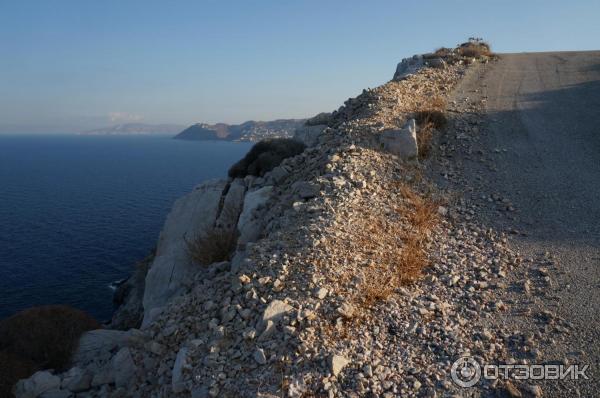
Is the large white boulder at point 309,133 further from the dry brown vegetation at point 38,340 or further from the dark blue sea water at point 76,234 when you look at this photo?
the dark blue sea water at point 76,234

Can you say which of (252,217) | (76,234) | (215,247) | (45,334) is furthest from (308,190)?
(76,234)

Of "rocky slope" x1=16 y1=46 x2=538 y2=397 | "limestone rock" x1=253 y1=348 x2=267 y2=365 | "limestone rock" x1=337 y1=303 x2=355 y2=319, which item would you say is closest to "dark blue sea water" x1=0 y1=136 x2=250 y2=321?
"rocky slope" x1=16 y1=46 x2=538 y2=397

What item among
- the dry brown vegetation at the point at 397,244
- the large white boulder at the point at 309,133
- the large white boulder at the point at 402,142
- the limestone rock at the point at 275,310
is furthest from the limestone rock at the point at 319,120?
the limestone rock at the point at 275,310

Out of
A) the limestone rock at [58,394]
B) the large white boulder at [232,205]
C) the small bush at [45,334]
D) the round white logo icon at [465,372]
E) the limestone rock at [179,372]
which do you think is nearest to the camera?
the round white logo icon at [465,372]

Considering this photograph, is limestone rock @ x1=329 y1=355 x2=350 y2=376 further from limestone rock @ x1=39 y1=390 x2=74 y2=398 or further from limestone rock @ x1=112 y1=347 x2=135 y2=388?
limestone rock @ x1=39 y1=390 x2=74 y2=398

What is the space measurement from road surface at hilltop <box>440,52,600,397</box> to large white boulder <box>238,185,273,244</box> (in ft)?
18.8

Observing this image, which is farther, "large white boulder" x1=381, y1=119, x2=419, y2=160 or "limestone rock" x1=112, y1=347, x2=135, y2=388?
"large white boulder" x1=381, y1=119, x2=419, y2=160

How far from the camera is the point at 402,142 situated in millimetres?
11836

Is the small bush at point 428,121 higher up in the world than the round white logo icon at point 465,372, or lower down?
higher up

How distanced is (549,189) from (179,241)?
496 inches

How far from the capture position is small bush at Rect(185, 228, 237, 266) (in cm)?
1145

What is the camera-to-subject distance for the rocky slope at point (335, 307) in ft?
17.4

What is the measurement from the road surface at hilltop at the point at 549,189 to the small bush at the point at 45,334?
379 inches

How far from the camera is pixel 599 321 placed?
582cm
